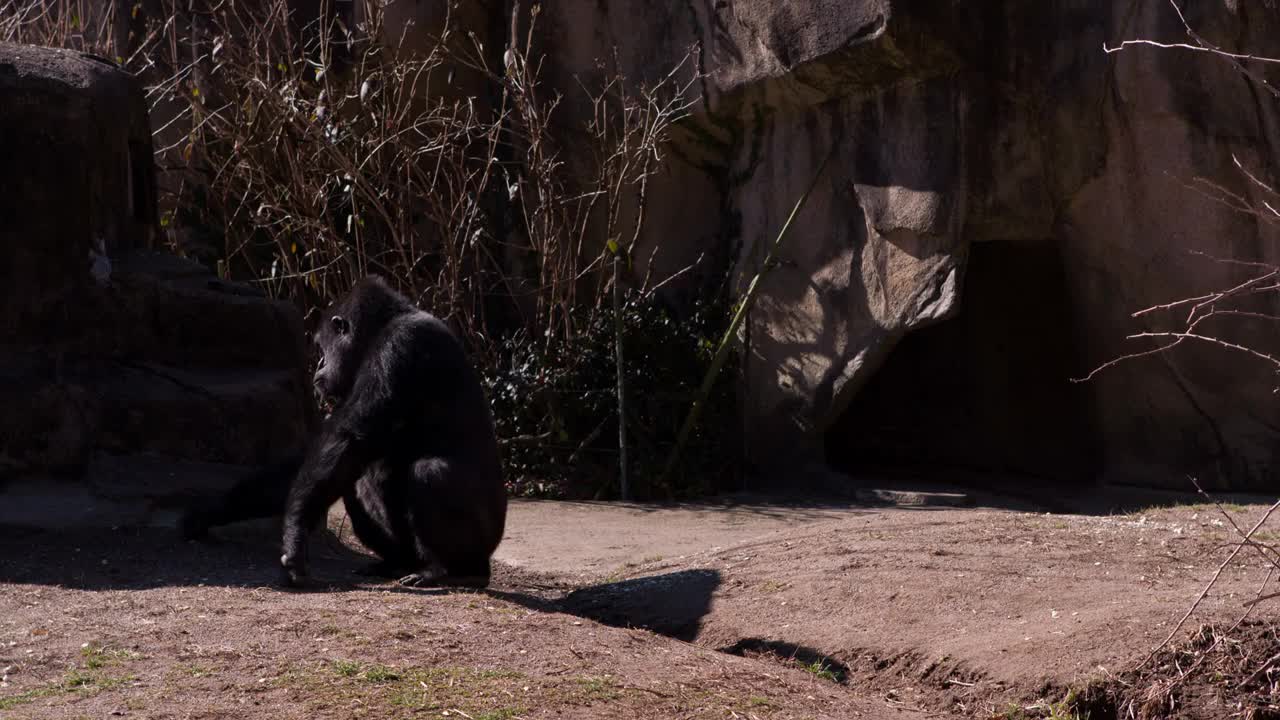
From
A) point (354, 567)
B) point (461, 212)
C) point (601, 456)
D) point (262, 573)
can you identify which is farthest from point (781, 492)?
point (262, 573)

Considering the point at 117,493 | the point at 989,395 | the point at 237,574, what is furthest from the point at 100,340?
the point at 989,395

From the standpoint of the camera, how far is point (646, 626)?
5.56m

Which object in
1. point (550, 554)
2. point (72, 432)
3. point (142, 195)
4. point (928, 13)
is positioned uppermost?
point (928, 13)

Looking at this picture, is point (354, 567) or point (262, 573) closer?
point (262, 573)

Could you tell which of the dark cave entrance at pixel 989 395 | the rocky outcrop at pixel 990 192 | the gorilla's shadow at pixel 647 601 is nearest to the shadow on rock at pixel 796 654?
the gorilla's shadow at pixel 647 601

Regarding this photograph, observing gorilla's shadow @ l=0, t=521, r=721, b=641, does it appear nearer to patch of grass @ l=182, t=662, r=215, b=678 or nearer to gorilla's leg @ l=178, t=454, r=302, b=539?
gorilla's leg @ l=178, t=454, r=302, b=539

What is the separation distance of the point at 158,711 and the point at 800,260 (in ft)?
23.4

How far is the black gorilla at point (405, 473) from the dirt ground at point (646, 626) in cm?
25

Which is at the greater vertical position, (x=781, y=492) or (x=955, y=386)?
(x=955, y=386)

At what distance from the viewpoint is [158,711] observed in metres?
3.54

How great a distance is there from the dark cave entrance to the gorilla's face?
5277mm

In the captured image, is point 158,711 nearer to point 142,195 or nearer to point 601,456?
point 142,195

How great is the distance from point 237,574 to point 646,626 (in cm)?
172

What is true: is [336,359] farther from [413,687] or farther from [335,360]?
[413,687]
